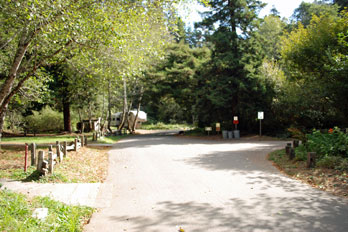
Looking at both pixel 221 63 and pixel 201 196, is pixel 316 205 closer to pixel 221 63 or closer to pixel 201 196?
pixel 201 196

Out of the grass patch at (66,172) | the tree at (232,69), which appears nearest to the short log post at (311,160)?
the grass patch at (66,172)

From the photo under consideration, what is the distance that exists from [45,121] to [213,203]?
2672 centimetres

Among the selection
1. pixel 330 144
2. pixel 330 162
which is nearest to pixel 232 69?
pixel 330 144

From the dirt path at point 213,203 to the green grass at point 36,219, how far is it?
0.28 m

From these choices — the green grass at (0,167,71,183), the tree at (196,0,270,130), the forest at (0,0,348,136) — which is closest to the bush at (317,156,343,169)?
the forest at (0,0,348,136)

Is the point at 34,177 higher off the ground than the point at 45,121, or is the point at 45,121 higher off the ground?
the point at 45,121

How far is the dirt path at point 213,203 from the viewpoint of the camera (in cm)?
455

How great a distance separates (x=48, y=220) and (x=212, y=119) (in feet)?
68.5

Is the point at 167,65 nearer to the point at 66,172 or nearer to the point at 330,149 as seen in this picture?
the point at 330,149

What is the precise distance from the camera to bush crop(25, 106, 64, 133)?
27.0m

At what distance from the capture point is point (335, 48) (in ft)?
48.1

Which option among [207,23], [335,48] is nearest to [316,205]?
[335,48]

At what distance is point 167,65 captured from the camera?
1168 inches

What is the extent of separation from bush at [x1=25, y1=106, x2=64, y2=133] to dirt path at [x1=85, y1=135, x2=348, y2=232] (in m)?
21.2
